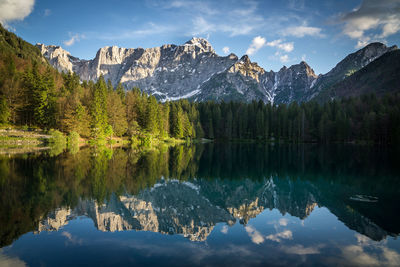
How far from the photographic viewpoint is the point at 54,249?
805 cm

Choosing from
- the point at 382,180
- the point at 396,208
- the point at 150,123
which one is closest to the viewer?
the point at 396,208

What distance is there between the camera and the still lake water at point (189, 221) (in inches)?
309

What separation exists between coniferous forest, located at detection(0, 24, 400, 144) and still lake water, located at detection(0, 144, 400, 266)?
4415 cm

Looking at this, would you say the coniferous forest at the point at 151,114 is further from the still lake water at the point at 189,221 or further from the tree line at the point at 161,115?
the still lake water at the point at 189,221

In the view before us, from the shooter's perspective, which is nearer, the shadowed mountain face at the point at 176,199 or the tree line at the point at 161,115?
the shadowed mountain face at the point at 176,199

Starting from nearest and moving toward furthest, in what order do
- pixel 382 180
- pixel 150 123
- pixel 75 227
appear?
pixel 75 227, pixel 382 180, pixel 150 123

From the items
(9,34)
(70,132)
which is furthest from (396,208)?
(9,34)

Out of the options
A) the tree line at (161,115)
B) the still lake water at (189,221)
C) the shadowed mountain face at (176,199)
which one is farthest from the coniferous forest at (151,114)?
the still lake water at (189,221)

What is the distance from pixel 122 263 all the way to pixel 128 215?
15.5 feet

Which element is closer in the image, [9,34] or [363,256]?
[363,256]

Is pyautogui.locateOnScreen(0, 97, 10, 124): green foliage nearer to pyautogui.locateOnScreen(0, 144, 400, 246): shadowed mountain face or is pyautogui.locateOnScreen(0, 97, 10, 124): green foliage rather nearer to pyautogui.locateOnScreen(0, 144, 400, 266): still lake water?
pyautogui.locateOnScreen(0, 144, 400, 246): shadowed mountain face

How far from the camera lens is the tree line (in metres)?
57.1

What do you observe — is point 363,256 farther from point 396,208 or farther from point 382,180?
point 382,180

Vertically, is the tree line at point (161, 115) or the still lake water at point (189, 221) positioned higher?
the tree line at point (161, 115)
